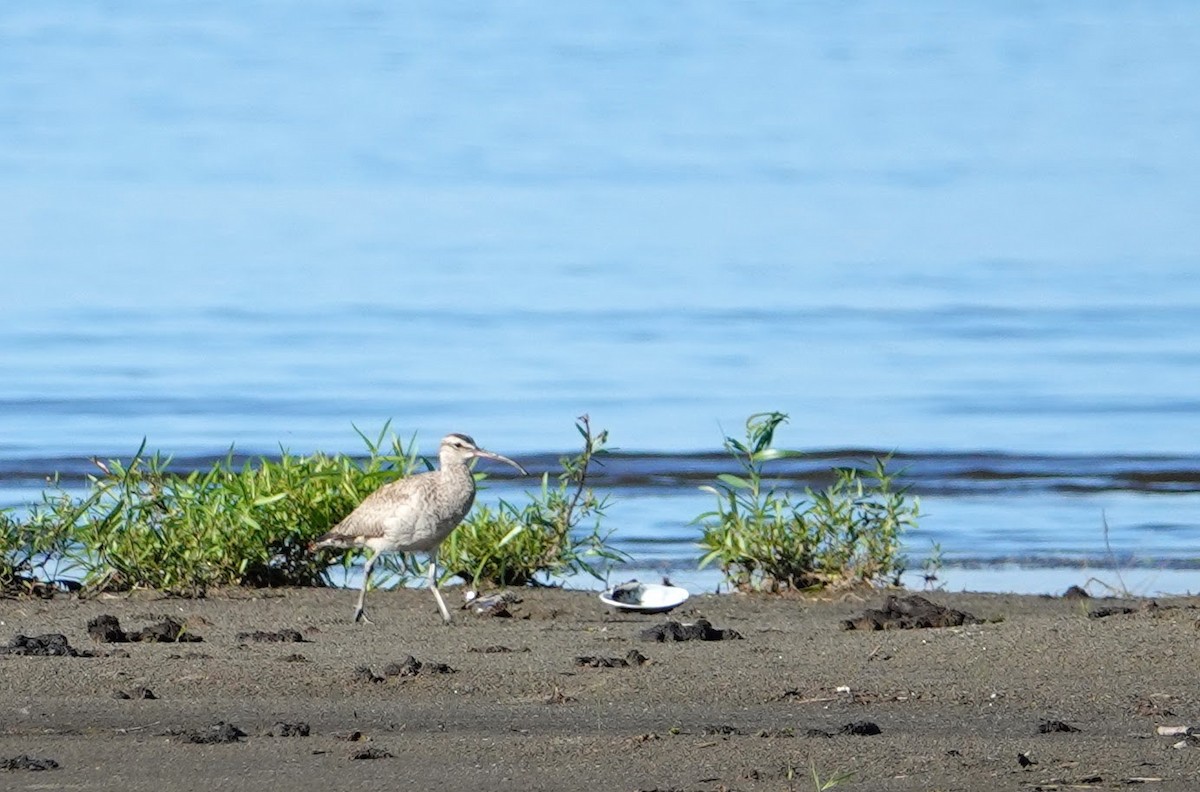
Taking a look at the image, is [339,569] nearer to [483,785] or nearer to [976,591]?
[976,591]

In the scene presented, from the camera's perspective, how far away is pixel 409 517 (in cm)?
1024

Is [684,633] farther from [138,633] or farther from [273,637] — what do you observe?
[138,633]

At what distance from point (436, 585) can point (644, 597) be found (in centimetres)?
93

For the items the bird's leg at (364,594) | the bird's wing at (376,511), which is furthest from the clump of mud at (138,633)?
the bird's wing at (376,511)

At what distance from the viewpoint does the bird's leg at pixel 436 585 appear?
10.0 meters

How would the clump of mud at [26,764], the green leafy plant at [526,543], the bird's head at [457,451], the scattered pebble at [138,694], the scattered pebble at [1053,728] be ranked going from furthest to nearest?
the green leafy plant at [526,543] → the bird's head at [457,451] → the scattered pebble at [138,694] → the scattered pebble at [1053,728] → the clump of mud at [26,764]

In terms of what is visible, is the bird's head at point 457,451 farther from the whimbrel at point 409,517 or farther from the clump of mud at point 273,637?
the clump of mud at point 273,637

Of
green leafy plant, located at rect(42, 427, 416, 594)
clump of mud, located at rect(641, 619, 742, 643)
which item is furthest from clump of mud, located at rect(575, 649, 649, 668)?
green leafy plant, located at rect(42, 427, 416, 594)

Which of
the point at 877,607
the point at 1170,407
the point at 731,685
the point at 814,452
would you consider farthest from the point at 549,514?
the point at 1170,407

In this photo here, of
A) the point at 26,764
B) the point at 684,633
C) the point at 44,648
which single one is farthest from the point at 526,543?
the point at 26,764

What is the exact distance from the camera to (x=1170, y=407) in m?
20.2

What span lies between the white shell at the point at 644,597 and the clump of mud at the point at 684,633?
38.8 inches

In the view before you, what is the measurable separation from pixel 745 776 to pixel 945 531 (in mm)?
8327

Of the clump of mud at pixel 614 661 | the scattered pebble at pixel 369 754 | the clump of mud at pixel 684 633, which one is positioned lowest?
the scattered pebble at pixel 369 754
